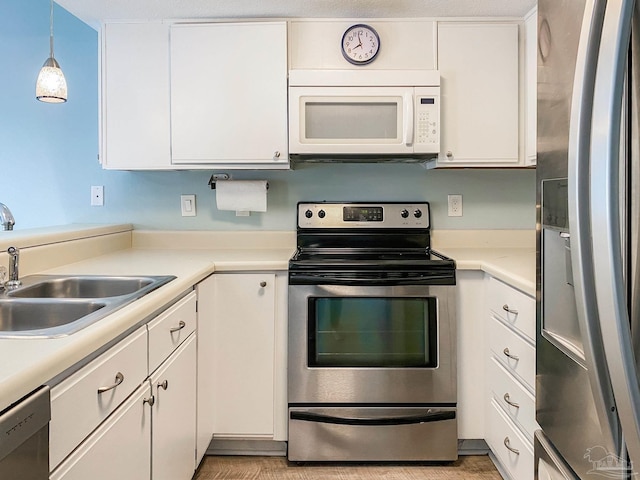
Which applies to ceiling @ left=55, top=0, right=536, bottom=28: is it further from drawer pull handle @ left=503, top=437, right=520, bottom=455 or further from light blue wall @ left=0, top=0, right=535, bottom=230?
drawer pull handle @ left=503, top=437, right=520, bottom=455

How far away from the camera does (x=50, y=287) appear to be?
1.72 meters

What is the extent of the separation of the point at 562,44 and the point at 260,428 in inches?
72.9

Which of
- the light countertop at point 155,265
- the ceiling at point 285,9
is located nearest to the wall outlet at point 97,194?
the light countertop at point 155,265

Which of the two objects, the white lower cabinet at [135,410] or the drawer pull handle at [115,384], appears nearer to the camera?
the white lower cabinet at [135,410]

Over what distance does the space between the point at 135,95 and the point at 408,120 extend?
128cm

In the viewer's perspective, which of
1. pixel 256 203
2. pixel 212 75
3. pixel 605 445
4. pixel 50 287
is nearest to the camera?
pixel 605 445

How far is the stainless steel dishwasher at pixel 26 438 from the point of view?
739 mm

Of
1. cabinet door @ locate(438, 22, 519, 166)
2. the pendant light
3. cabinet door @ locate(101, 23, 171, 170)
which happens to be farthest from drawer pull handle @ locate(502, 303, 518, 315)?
the pendant light

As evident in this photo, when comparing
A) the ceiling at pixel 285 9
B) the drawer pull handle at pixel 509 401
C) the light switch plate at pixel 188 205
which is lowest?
the drawer pull handle at pixel 509 401

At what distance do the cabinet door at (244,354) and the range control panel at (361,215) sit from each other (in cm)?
57

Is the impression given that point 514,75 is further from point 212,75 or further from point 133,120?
point 133,120

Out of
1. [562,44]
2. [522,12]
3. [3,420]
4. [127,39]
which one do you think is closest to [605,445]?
[562,44]

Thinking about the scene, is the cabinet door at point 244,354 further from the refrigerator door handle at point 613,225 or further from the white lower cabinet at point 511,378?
the refrigerator door handle at point 613,225

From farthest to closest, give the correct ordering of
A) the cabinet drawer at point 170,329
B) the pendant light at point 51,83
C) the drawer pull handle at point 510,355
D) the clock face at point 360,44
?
the clock face at point 360,44, the pendant light at point 51,83, the drawer pull handle at point 510,355, the cabinet drawer at point 170,329
